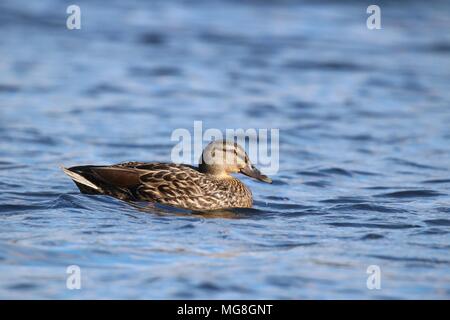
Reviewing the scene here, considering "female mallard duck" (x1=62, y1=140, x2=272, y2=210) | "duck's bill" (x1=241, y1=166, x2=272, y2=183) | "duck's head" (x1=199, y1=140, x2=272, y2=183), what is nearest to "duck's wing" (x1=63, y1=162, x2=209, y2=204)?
"female mallard duck" (x1=62, y1=140, x2=272, y2=210)

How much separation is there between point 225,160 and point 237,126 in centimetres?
540

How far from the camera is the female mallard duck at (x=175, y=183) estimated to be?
12.2 metres

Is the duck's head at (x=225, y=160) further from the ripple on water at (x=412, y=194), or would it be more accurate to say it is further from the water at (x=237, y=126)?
the ripple on water at (x=412, y=194)

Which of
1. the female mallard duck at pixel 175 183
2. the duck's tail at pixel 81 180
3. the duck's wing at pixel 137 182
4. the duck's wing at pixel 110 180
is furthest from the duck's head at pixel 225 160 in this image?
the duck's tail at pixel 81 180

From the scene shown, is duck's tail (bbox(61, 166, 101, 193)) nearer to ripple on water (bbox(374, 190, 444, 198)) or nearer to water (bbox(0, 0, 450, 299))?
water (bbox(0, 0, 450, 299))

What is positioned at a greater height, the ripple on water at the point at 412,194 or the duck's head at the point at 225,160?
the duck's head at the point at 225,160

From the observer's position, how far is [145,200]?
1227cm

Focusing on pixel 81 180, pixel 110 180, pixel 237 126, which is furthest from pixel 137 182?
pixel 237 126

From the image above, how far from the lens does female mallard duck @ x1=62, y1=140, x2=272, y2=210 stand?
40.2 ft

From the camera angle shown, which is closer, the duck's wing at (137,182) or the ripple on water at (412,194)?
the duck's wing at (137,182)

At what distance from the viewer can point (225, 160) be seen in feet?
41.5

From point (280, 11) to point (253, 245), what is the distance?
57.6 ft

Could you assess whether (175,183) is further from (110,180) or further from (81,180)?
(81,180)

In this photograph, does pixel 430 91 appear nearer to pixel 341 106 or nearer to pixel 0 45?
pixel 341 106
